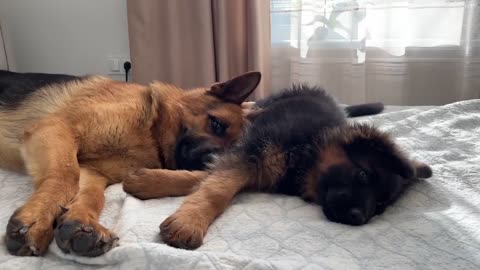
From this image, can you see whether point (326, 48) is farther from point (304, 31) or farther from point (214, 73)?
point (214, 73)

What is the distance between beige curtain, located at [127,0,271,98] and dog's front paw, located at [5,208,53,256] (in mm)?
2068

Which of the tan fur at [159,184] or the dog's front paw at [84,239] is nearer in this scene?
the dog's front paw at [84,239]

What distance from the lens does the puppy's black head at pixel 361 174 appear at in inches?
48.0

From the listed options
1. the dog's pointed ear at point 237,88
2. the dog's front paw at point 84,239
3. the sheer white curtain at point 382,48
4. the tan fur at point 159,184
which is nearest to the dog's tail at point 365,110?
the dog's pointed ear at point 237,88

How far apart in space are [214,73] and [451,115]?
61.6 inches

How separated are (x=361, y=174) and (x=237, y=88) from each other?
0.73 metres

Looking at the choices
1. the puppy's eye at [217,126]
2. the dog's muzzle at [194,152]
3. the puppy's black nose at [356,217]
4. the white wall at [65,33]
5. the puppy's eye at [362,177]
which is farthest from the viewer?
the white wall at [65,33]

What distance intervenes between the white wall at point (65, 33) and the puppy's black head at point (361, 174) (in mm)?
2373

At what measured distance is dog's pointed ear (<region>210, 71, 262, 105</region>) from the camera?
1.82 metres

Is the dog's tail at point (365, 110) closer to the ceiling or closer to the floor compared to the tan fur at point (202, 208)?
closer to the ceiling

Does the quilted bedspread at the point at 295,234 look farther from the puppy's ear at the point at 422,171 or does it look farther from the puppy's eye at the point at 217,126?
the puppy's eye at the point at 217,126

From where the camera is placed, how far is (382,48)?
122 inches

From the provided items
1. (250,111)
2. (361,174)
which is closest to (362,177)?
(361,174)

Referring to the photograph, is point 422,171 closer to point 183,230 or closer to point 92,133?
point 183,230
